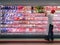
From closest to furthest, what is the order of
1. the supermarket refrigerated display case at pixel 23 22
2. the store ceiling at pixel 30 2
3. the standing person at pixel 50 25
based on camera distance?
the standing person at pixel 50 25 → the store ceiling at pixel 30 2 → the supermarket refrigerated display case at pixel 23 22

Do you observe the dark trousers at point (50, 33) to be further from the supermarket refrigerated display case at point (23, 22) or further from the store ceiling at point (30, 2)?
the store ceiling at point (30, 2)

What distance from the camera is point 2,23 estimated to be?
908 cm

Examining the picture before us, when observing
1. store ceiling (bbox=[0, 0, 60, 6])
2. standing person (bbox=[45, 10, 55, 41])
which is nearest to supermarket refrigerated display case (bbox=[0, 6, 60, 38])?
store ceiling (bbox=[0, 0, 60, 6])

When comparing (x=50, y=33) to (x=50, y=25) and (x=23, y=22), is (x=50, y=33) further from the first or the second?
(x=23, y=22)

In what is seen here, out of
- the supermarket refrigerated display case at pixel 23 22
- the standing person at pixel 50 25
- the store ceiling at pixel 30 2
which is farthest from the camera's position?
the supermarket refrigerated display case at pixel 23 22

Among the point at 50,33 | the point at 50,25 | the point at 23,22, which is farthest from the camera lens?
the point at 23,22

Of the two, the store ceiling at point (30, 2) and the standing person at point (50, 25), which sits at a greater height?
the store ceiling at point (30, 2)

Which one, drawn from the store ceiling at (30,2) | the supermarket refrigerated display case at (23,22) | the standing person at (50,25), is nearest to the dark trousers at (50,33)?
the standing person at (50,25)

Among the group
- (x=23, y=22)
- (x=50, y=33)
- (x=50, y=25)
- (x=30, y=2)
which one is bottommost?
(x=50, y=33)

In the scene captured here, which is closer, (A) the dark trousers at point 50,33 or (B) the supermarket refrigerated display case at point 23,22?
(A) the dark trousers at point 50,33

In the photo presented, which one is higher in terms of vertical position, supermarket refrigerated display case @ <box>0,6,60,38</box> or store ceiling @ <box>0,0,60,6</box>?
store ceiling @ <box>0,0,60,6</box>

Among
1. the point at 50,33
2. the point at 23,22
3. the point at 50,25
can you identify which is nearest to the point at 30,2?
the point at 23,22

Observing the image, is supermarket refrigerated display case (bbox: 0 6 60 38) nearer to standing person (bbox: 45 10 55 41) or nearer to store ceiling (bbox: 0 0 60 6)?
store ceiling (bbox: 0 0 60 6)

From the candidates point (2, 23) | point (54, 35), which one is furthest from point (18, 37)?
point (54, 35)
